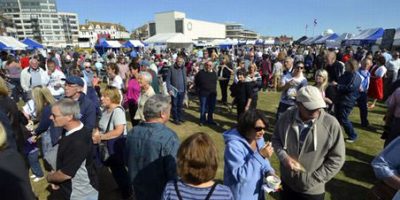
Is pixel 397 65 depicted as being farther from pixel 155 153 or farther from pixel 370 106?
pixel 155 153

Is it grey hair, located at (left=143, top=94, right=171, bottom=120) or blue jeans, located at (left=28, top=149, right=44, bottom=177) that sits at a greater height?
grey hair, located at (left=143, top=94, right=171, bottom=120)

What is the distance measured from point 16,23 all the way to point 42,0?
19783mm

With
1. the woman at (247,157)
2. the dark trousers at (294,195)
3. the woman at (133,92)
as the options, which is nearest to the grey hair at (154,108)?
the woman at (247,157)

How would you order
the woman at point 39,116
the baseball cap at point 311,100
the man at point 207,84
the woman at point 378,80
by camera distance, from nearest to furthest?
the baseball cap at point 311,100
the woman at point 39,116
the man at point 207,84
the woman at point 378,80

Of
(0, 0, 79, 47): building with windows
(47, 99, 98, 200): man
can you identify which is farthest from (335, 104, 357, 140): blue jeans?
(0, 0, 79, 47): building with windows

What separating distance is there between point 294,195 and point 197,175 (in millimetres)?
1421

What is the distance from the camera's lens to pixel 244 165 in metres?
2.24

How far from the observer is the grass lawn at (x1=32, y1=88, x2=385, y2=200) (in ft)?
14.1

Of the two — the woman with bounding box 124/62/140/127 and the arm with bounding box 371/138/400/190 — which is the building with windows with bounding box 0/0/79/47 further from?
the arm with bounding box 371/138/400/190

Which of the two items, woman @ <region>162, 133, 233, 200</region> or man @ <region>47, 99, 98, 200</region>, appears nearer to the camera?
woman @ <region>162, 133, 233, 200</region>

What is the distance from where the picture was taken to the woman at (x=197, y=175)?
5.70 feet

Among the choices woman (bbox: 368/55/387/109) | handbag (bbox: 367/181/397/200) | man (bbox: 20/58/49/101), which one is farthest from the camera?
woman (bbox: 368/55/387/109)

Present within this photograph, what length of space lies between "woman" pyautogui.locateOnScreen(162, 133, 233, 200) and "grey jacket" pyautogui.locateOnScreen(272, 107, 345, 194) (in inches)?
42.1

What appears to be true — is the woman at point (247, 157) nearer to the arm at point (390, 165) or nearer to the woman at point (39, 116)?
the arm at point (390, 165)
